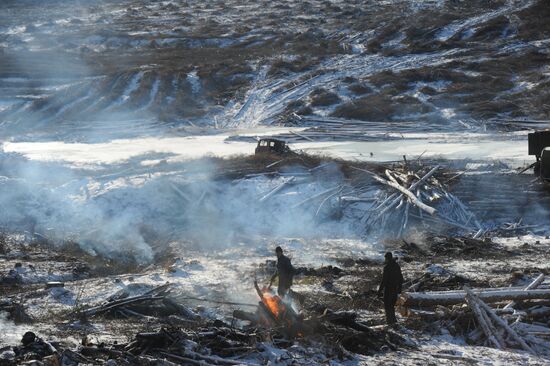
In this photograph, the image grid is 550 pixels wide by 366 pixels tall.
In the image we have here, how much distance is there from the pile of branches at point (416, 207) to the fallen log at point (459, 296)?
235 inches

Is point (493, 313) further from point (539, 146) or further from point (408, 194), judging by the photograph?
point (539, 146)

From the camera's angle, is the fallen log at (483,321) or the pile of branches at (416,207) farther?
the pile of branches at (416,207)

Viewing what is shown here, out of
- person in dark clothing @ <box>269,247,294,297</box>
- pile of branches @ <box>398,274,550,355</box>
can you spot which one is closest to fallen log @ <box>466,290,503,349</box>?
pile of branches @ <box>398,274,550,355</box>

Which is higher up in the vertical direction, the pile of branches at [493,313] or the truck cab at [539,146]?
the truck cab at [539,146]

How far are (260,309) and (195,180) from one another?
10.2m

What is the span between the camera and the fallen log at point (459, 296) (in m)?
11.2

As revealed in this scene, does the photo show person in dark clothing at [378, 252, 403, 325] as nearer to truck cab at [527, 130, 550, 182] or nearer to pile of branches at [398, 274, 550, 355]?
pile of branches at [398, 274, 550, 355]

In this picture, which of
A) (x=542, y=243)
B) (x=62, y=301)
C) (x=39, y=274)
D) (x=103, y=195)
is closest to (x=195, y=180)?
(x=103, y=195)

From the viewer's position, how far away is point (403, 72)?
41.2 m

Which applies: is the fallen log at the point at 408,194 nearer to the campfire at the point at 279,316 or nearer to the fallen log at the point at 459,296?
the fallen log at the point at 459,296

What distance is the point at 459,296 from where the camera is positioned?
36.8 ft

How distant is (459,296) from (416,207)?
722 centimetres

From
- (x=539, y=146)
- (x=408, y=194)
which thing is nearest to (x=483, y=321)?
(x=408, y=194)

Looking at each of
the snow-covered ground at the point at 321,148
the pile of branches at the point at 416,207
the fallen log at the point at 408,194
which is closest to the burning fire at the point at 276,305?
the pile of branches at the point at 416,207
